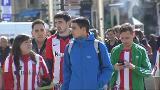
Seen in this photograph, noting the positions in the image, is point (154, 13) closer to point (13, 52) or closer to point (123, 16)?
point (123, 16)

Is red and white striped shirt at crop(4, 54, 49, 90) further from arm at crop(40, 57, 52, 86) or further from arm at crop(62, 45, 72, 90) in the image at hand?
arm at crop(62, 45, 72, 90)

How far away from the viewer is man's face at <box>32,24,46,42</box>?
319 inches

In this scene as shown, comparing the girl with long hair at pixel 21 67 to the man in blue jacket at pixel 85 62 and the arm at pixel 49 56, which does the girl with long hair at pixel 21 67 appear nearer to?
the man in blue jacket at pixel 85 62

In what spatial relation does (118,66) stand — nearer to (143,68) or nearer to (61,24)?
(143,68)

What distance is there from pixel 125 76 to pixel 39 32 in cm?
161

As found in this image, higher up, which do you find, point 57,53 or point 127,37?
point 127,37

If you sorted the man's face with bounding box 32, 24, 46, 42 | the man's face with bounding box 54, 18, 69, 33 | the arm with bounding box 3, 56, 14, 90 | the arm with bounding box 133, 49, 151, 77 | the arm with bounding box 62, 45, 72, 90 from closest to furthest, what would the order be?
the arm with bounding box 62, 45, 72, 90 < the arm with bounding box 3, 56, 14, 90 < the arm with bounding box 133, 49, 151, 77 < the man's face with bounding box 54, 18, 69, 33 < the man's face with bounding box 32, 24, 46, 42

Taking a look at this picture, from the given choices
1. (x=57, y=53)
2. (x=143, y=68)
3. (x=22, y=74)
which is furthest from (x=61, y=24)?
(x=143, y=68)

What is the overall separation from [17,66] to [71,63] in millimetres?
832

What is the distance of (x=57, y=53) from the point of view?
7844mm

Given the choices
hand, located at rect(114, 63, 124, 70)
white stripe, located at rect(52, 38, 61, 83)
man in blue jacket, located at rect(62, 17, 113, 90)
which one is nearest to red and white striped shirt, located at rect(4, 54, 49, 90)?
man in blue jacket, located at rect(62, 17, 113, 90)

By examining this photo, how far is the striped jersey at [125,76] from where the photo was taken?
7500mm

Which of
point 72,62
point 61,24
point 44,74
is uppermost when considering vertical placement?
point 61,24

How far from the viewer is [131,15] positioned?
48.1 metres
